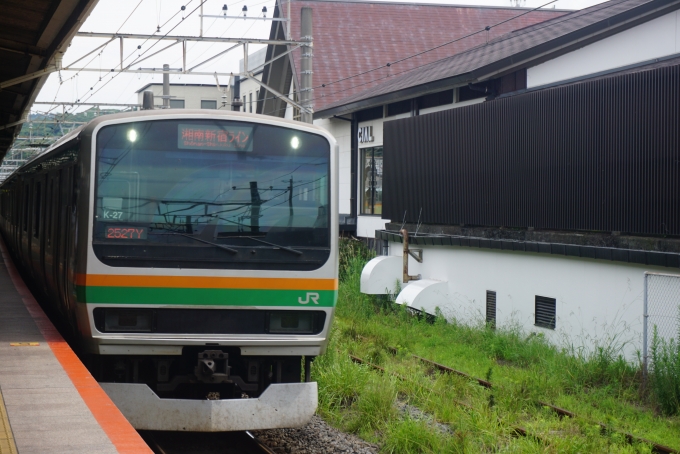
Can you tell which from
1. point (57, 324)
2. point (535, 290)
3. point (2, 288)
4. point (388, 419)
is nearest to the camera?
point (388, 419)

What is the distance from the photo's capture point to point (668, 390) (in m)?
8.72

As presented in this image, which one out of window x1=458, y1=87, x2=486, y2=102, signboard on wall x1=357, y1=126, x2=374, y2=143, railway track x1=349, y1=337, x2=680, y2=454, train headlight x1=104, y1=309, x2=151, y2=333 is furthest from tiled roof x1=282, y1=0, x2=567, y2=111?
train headlight x1=104, y1=309, x2=151, y2=333

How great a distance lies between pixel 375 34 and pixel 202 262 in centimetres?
2496

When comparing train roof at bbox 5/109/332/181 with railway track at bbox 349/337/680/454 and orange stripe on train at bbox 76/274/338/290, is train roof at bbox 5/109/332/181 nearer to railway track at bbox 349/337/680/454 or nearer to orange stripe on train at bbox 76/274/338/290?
orange stripe on train at bbox 76/274/338/290

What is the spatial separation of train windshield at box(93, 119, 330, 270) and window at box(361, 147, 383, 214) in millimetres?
14070

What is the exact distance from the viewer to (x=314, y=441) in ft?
26.5

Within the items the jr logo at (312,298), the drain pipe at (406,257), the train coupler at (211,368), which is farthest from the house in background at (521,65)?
the train coupler at (211,368)

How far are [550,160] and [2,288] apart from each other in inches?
354

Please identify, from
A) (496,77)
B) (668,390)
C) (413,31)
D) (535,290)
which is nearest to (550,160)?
(535,290)

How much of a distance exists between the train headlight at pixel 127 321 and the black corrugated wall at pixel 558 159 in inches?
254

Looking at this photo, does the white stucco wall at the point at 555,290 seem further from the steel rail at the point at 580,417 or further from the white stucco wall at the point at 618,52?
the white stucco wall at the point at 618,52

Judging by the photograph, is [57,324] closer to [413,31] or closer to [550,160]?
[550,160]

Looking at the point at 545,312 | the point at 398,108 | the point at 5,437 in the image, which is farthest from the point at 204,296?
the point at 398,108

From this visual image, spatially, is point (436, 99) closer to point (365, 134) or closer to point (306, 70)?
point (306, 70)
